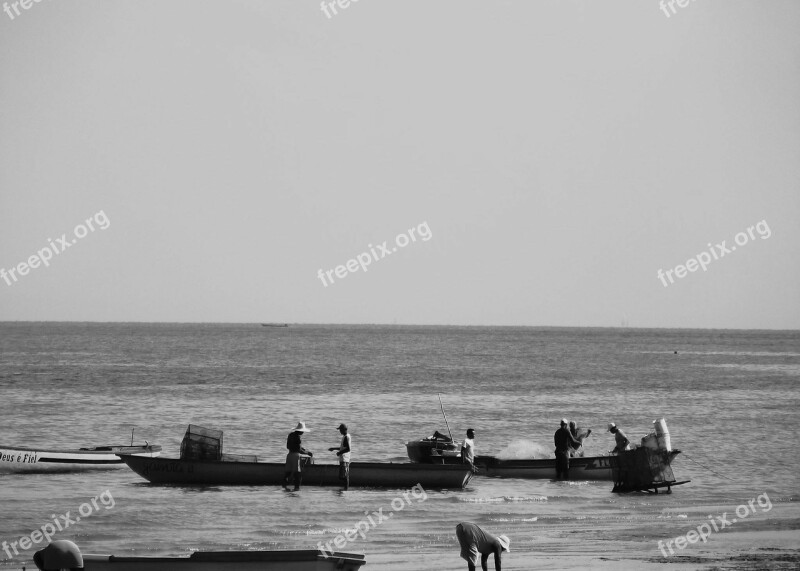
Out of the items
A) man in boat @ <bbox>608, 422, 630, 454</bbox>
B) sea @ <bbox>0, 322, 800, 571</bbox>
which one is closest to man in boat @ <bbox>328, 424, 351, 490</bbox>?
sea @ <bbox>0, 322, 800, 571</bbox>

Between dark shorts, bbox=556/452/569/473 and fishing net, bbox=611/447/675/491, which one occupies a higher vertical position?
dark shorts, bbox=556/452/569/473

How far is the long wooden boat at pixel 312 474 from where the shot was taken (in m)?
27.5

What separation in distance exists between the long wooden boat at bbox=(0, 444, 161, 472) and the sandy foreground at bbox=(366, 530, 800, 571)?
46.6ft

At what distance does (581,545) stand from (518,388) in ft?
175

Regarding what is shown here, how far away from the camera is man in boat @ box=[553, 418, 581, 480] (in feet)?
96.5

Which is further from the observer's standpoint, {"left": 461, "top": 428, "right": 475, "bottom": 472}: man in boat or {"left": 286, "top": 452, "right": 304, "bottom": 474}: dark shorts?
{"left": 461, "top": 428, "right": 475, "bottom": 472}: man in boat

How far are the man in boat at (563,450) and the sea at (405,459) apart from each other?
65 centimetres

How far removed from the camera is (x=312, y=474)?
2756cm

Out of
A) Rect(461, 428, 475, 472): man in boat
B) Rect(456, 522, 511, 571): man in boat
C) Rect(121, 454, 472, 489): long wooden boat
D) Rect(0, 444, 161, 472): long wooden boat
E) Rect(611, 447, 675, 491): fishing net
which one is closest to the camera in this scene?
Rect(456, 522, 511, 571): man in boat

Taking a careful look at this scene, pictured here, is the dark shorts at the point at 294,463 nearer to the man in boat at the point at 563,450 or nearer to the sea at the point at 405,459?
the sea at the point at 405,459

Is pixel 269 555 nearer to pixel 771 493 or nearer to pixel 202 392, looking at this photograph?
pixel 771 493

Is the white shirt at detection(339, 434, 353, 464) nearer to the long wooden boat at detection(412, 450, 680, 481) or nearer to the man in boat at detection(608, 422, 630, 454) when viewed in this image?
the long wooden boat at detection(412, 450, 680, 481)

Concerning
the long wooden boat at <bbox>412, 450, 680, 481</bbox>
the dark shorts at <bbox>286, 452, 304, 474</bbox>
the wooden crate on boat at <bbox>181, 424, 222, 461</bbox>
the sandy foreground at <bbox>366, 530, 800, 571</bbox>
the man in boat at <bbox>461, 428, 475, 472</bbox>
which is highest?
the wooden crate on boat at <bbox>181, 424, 222, 461</bbox>

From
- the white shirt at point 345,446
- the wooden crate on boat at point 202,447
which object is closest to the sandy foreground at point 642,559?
the white shirt at point 345,446
